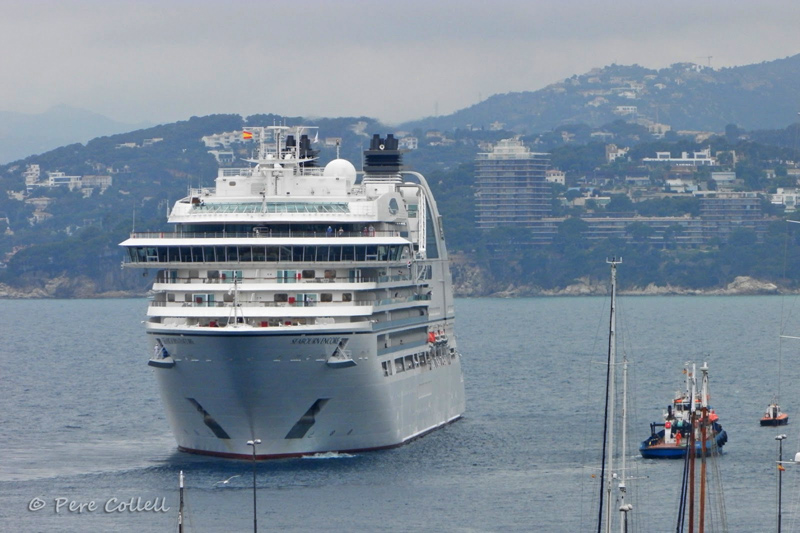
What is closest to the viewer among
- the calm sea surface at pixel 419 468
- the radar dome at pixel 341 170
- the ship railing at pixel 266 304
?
the calm sea surface at pixel 419 468

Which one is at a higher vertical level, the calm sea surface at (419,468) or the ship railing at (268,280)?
the ship railing at (268,280)

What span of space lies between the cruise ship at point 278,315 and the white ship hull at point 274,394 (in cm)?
5

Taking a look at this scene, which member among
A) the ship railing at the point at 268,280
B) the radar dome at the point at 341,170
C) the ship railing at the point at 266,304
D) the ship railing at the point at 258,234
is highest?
the radar dome at the point at 341,170

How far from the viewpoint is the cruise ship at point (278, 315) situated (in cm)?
6259

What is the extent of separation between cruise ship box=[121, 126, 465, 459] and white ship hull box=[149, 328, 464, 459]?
0.05 metres

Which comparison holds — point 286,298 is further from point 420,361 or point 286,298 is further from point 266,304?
point 420,361

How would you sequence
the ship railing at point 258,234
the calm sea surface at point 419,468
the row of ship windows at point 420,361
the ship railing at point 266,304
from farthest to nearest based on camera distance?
the row of ship windows at point 420,361
the ship railing at point 258,234
the ship railing at point 266,304
the calm sea surface at point 419,468

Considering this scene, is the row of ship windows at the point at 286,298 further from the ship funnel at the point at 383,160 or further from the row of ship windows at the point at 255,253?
the ship funnel at the point at 383,160

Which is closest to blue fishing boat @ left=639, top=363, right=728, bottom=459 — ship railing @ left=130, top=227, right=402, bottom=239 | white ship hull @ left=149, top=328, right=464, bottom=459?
white ship hull @ left=149, top=328, right=464, bottom=459

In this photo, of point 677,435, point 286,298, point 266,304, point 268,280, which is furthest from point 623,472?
point 677,435

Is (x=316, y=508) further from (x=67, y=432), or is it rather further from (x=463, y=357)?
(x=463, y=357)

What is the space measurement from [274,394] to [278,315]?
2.73m

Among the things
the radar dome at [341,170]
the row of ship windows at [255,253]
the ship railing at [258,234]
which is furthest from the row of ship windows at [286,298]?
the radar dome at [341,170]

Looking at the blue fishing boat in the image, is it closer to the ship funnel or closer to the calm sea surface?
the calm sea surface
